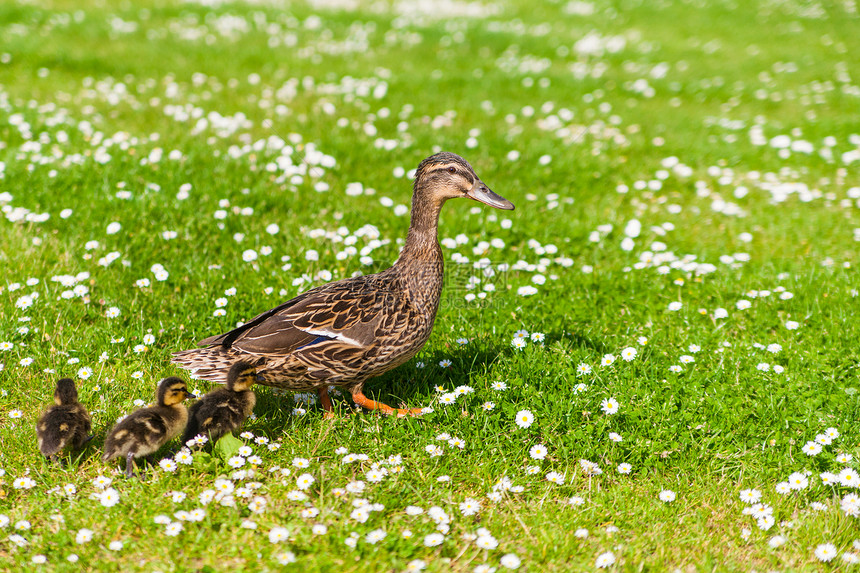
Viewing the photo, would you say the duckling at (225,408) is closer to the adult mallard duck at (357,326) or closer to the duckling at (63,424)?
the adult mallard duck at (357,326)

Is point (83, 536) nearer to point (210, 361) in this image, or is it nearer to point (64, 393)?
point (64, 393)

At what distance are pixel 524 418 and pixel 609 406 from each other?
63cm

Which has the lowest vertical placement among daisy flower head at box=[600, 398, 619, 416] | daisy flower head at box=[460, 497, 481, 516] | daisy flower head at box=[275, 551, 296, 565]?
daisy flower head at box=[460, 497, 481, 516]

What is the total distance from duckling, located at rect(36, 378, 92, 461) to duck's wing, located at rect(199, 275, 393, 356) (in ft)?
3.01

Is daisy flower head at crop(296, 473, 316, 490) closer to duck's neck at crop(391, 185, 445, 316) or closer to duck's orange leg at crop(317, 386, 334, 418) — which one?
duck's orange leg at crop(317, 386, 334, 418)

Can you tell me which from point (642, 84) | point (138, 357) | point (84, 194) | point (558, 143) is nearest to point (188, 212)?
point (84, 194)

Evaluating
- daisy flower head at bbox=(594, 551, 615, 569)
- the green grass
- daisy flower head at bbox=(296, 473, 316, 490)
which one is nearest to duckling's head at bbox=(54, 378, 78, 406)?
the green grass

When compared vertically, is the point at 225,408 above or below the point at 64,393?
below

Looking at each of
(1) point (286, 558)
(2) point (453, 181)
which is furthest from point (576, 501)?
(2) point (453, 181)

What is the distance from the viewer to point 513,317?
617 centimetres

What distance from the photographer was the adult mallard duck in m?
A: 4.68

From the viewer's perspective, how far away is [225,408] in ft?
14.3

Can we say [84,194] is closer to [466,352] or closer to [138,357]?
[138,357]

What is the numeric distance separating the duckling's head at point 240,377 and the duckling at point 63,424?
2.99 ft
